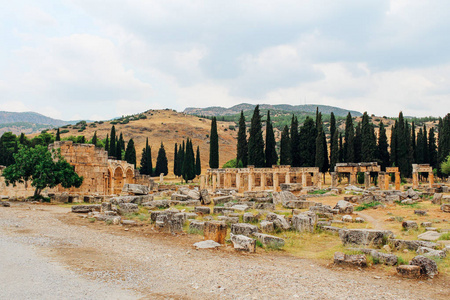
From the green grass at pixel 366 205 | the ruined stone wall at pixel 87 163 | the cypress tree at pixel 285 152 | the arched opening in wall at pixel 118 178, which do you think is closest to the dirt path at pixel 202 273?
the green grass at pixel 366 205

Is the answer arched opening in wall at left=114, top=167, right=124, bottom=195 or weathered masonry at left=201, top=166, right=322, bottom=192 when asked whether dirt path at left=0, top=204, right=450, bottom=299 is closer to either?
arched opening in wall at left=114, top=167, right=124, bottom=195

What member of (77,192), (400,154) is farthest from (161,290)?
(400,154)

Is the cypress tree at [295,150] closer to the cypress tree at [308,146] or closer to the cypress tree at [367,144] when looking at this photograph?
the cypress tree at [308,146]

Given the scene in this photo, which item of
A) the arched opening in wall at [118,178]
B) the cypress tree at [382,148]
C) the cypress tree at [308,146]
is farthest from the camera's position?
the cypress tree at [382,148]

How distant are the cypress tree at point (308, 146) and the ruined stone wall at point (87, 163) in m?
28.7

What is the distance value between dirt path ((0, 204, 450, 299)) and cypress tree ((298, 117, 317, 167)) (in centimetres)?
Answer: 3808

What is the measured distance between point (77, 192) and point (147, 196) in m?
10.7

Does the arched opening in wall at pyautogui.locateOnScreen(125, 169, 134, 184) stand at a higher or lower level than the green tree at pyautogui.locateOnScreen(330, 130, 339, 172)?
lower

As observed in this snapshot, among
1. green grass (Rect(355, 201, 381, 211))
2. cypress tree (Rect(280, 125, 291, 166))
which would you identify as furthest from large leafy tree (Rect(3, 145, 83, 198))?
cypress tree (Rect(280, 125, 291, 166))

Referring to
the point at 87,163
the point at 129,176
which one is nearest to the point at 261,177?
→ the point at 129,176

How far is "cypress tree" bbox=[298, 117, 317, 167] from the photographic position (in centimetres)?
4603

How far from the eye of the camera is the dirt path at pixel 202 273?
5.79 m

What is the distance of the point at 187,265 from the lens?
7.37 meters

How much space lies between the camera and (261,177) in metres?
37.9
